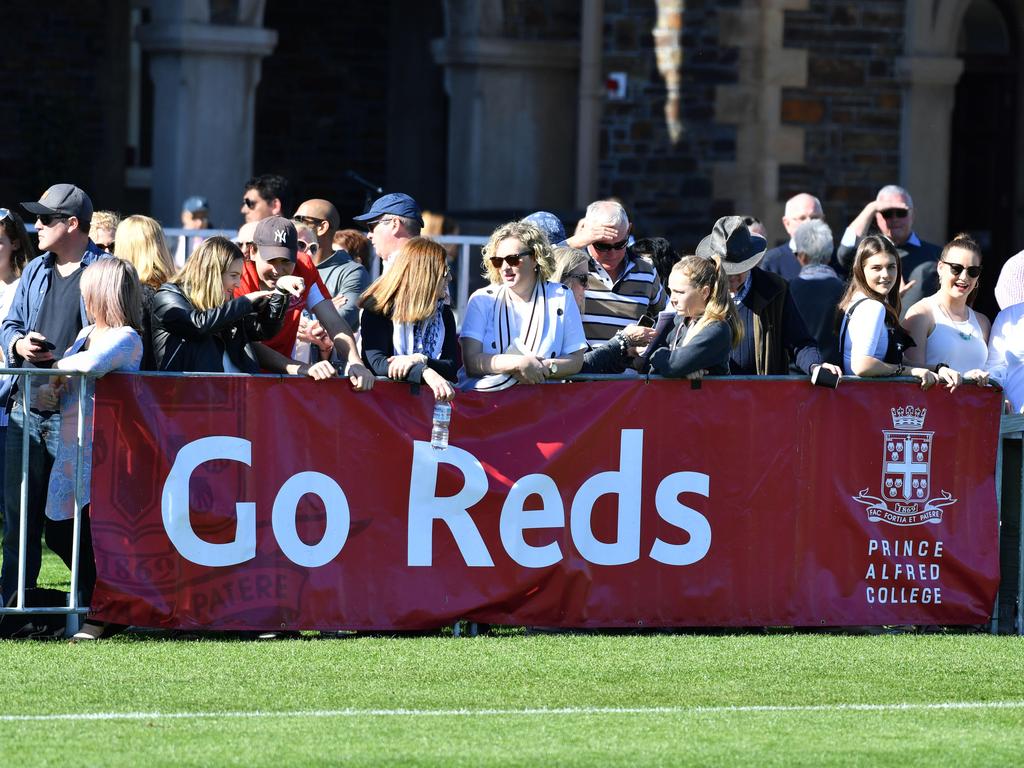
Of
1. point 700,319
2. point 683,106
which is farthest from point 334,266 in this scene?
point 683,106

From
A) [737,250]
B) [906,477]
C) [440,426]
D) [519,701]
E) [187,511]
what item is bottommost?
[519,701]

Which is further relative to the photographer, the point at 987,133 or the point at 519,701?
A: the point at 987,133

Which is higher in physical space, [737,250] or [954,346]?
[737,250]

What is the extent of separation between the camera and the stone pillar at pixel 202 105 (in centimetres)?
1608

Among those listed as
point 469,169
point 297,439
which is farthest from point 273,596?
point 469,169

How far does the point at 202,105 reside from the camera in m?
16.1

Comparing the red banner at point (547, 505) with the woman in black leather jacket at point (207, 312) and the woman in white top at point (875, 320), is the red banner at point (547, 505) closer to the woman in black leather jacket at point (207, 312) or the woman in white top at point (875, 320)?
the woman in white top at point (875, 320)

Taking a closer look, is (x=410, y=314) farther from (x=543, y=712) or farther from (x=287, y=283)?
(x=543, y=712)

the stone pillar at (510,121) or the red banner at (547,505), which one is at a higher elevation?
the stone pillar at (510,121)

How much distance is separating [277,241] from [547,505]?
1592 millimetres

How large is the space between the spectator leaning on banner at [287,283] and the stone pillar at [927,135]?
343 inches

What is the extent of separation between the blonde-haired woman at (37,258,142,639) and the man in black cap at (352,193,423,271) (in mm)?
1477

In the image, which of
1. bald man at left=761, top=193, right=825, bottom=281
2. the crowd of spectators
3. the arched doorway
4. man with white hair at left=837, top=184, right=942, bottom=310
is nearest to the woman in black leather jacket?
the crowd of spectators

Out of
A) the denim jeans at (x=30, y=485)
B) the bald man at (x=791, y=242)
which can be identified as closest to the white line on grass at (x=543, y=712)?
the denim jeans at (x=30, y=485)
